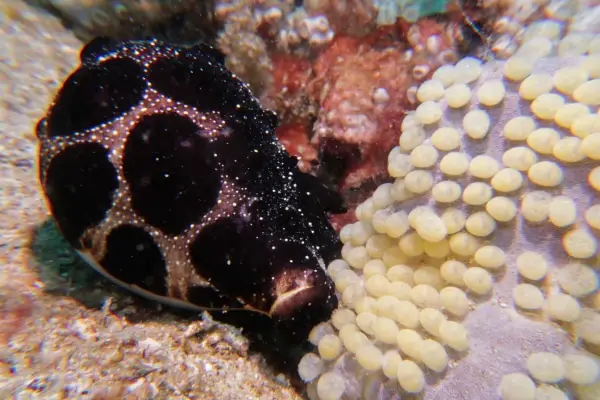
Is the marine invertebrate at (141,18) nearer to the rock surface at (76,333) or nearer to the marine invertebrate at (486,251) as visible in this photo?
the rock surface at (76,333)

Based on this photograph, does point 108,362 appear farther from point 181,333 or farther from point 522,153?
point 522,153

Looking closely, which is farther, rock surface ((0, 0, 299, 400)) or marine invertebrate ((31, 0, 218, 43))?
marine invertebrate ((31, 0, 218, 43))

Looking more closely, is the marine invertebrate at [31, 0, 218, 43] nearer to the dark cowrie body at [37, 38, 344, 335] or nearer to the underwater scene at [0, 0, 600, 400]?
the underwater scene at [0, 0, 600, 400]

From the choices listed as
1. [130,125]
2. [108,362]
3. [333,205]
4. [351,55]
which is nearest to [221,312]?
[108,362]

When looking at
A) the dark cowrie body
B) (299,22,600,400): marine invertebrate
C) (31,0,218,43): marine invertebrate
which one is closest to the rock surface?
the dark cowrie body

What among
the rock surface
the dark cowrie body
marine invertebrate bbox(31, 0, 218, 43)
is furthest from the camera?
marine invertebrate bbox(31, 0, 218, 43)

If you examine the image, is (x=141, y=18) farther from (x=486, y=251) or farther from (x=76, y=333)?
(x=486, y=251)
